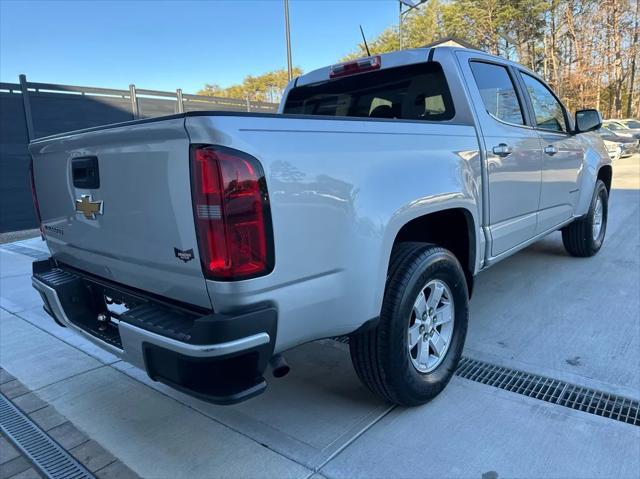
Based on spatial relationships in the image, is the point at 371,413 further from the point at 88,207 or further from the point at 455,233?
the point at 88,207

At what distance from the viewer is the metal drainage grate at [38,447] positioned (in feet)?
7.23

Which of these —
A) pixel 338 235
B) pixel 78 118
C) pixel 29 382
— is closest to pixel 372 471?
pixel 338 235

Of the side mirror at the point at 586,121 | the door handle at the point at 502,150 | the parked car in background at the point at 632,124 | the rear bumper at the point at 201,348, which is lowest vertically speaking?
the rear bumper at the point at 201,348

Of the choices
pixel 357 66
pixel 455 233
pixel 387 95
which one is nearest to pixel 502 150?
pixel 455 233

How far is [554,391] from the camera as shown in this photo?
8.69 ft

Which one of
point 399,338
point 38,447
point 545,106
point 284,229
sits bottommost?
point 38,447

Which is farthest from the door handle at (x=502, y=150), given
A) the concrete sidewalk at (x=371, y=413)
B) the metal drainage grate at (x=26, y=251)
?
the metal drainage grate at (x=26, y=251)

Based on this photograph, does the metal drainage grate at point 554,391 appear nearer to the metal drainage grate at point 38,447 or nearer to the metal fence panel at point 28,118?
the metal drainage grate at point 38,447

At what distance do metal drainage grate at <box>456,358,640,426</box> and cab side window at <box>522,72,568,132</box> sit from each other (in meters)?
2.10

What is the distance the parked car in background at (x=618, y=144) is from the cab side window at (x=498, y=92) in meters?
16.5

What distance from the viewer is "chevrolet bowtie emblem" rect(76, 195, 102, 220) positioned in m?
2.15

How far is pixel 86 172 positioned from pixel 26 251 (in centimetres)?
608

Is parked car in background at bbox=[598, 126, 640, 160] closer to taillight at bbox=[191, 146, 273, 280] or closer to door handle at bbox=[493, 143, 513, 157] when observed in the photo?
door handle at bbox=[493, 143, 513, 157]

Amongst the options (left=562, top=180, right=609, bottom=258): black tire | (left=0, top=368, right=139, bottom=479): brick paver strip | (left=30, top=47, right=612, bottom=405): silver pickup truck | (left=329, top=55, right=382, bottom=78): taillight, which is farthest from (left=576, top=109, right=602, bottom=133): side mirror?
(left=0, top=368, right=139, bottom=479): brick paver strip
